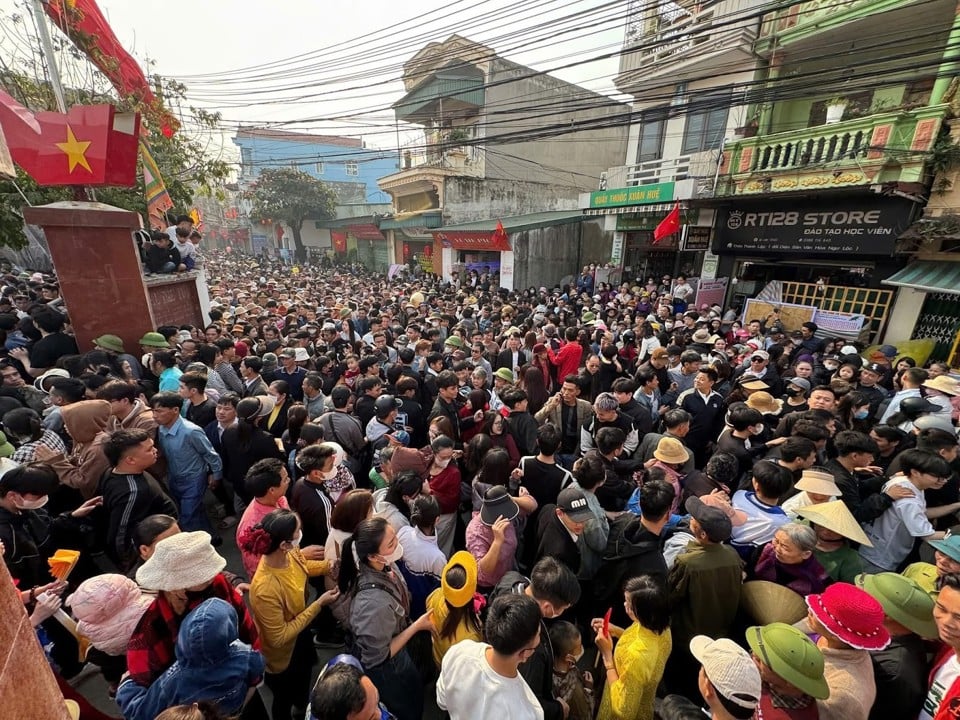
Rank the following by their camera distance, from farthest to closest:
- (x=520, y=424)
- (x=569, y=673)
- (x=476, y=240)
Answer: (x=476, y=240) → (x=520, y=424) → (x=569, y=673)

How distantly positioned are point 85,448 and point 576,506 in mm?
3986

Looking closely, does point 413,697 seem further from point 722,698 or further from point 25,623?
point 25,623

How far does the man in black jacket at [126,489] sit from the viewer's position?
2.77m

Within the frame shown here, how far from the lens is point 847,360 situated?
5730 mm

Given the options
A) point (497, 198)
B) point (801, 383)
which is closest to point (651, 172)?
point (497, 198)

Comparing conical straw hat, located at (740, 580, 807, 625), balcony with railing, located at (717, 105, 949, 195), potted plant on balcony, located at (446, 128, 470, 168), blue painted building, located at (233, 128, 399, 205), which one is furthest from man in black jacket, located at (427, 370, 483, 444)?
blue painted building, located at (233, 128, 399, 205)

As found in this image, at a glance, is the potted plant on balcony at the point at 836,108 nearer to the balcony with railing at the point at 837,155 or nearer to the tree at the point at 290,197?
the balcony with railing at the point at 837,155

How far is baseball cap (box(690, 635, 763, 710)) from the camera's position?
57.7 inches

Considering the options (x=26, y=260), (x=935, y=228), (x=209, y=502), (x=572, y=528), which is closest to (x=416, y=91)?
(x=26, y=260)

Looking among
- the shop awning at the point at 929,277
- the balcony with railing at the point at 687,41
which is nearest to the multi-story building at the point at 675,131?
the balcony with railing at the point at 687,41

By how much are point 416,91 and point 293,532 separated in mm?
24753

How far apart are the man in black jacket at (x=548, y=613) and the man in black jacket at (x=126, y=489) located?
269cm

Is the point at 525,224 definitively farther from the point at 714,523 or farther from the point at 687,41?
the point at 714,523

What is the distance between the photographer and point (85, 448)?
3428 mm
